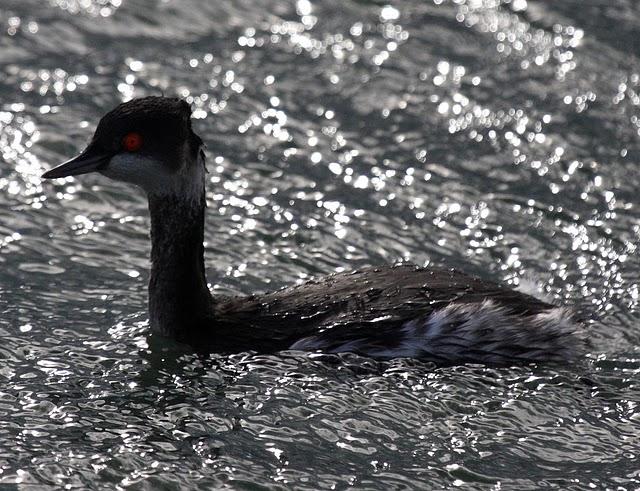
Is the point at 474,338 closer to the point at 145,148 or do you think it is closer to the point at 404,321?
the point at 404,321

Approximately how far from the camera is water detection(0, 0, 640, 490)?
616 centimetres

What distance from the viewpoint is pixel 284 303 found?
6.93 metres

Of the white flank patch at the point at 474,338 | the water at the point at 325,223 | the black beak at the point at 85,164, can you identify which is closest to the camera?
the water at the point at 325,223

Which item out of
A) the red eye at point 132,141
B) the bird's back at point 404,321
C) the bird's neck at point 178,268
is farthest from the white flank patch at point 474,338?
the red eye at point 132,141

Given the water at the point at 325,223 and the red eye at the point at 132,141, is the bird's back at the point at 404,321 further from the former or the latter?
the red eye at the point at 132,141

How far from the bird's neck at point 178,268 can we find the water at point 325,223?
0.17 m

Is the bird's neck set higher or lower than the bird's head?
lower

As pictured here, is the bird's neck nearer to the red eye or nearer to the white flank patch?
the red eye

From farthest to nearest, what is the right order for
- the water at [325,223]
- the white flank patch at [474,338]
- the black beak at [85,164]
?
the black beak at [85,164], the white flank patch at [474,338], the water at [325,223]

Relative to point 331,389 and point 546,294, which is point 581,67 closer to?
point 546,294

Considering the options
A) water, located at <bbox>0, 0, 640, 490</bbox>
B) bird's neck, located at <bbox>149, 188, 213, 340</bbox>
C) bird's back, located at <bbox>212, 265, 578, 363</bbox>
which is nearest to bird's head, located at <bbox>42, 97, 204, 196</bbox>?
bird's neck, located at <bbox>149, 188, 213, 340</bbox>

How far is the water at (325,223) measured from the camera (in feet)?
20.2

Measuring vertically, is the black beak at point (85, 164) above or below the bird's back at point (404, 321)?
above

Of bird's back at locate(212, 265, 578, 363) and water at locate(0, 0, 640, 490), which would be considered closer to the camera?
water at locate(0, 0, 640, 490)
